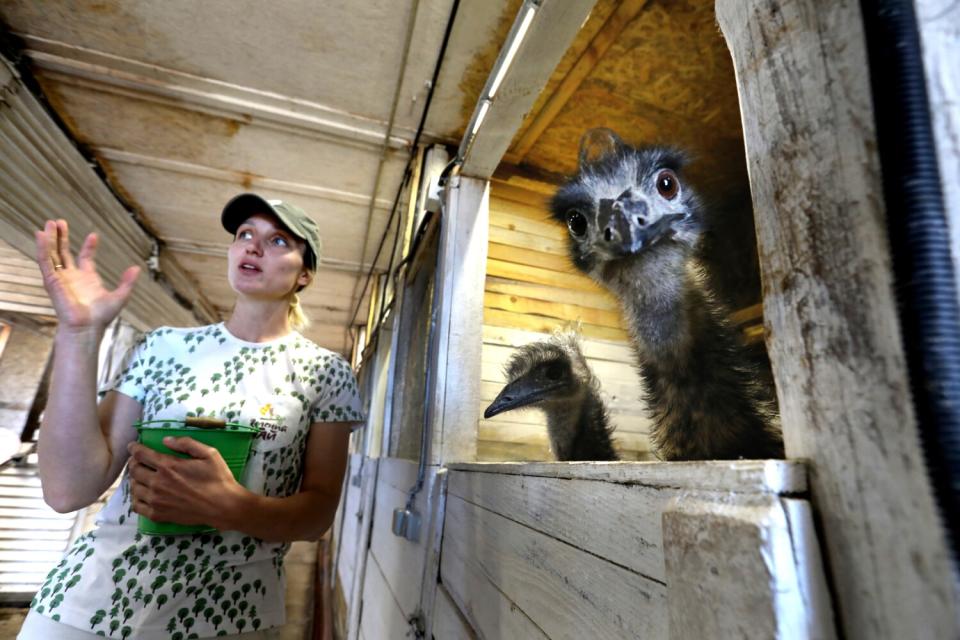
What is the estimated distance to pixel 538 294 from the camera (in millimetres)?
2572

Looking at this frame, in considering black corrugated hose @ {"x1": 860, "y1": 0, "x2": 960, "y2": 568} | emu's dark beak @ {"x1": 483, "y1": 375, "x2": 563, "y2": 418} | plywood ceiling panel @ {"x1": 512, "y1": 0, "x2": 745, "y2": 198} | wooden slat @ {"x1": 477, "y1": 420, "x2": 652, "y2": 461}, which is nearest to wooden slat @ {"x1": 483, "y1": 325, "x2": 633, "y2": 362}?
wooden slat @ {"x1": 477, "y1": 420, "x2": 652, "y2": 461}

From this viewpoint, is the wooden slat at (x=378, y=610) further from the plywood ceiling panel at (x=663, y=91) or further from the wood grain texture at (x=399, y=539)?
the plywood ceiling panel at (x=663, y=91)

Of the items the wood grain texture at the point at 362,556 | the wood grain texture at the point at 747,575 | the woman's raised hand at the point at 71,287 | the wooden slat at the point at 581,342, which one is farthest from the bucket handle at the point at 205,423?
the wood grain texture at the point at 362,556

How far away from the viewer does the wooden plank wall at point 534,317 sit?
238 cm

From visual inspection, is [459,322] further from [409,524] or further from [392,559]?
[392,559]

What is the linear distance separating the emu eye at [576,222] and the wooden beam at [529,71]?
402 mm

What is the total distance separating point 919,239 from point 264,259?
1.53 m

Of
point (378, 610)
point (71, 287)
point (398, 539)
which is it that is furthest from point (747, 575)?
point (378, 610)

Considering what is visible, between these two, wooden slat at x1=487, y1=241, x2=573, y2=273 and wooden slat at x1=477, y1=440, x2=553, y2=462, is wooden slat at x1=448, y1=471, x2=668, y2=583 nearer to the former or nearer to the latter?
wooden slat at x1=477, y1=440, x2=553, y2=462

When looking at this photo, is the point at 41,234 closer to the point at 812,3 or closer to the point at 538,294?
the point at 812,3

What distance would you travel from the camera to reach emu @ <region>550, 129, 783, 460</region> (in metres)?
1.00

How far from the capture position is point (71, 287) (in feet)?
3.89

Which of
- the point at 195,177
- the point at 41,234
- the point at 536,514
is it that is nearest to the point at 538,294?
the point at 536,514

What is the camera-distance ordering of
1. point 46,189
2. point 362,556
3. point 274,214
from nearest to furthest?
1. point 274,214
2. point 46,189
3. point 362,556
